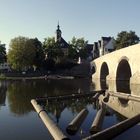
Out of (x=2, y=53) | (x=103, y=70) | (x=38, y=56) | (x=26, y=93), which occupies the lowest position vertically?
(x=26, y=93)

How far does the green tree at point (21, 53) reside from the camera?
83.0 meters

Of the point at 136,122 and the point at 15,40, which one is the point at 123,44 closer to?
the point at 15,40

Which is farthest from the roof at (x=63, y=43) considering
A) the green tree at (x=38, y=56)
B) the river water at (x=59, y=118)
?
the river water at (x=59, y=118)

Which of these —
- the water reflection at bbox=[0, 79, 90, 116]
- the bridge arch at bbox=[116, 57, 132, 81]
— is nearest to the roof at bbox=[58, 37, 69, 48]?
the bridge arch at bbox=[116, 57, 132, 81]

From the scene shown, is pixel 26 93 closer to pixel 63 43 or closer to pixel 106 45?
pixel 106 45

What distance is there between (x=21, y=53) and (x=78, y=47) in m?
19.4

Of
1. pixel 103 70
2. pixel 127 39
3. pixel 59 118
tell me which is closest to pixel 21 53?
pixel 103 70

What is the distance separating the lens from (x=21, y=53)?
83.1 metres

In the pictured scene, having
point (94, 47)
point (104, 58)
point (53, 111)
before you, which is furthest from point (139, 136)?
point (94, 47)

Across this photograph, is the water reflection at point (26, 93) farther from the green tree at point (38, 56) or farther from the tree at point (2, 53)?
the tree at point (2, 53)

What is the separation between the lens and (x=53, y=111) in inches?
795

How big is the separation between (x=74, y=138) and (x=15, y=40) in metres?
74.5

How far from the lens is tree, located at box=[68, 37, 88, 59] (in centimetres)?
9612

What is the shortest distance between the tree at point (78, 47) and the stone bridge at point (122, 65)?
18.6 metres
